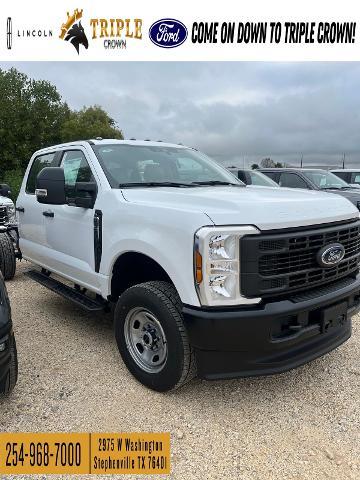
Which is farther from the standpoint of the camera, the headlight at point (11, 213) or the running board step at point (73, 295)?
the headlight at point (11, 213)

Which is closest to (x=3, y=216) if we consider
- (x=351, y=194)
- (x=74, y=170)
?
(x=74, y=170)

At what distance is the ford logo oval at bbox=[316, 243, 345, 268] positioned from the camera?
9.14 ft

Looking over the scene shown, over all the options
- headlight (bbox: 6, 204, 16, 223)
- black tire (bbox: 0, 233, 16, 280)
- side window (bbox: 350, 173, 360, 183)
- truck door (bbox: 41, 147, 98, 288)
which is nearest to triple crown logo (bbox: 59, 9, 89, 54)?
headlight (bbox: 6, 204, 16, 223)

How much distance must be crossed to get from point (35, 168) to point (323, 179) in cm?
725

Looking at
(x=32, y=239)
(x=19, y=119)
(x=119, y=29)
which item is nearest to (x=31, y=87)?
(x=19, y=119)

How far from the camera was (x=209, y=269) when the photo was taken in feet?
8.20

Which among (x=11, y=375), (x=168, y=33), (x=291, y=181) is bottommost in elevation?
(x=11, y=375)

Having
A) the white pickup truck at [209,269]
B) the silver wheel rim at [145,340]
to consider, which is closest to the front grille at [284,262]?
the white pickup truck at [209,269]

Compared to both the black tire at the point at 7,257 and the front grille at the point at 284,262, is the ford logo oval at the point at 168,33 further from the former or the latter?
the front grille at the point at 284,262

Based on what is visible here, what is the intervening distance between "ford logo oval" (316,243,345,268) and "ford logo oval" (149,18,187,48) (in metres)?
5.82

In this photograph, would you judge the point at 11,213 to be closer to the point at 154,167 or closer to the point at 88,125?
the point at 154,167

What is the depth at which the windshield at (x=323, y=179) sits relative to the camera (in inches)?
384

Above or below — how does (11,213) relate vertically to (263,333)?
above

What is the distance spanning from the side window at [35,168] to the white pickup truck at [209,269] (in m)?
1.26
